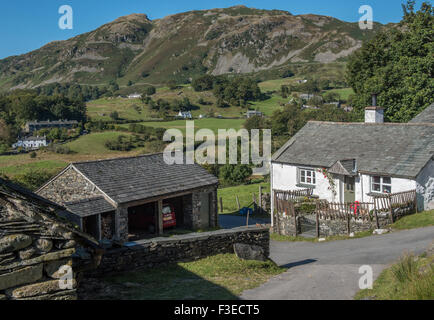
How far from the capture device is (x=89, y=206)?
18.5m

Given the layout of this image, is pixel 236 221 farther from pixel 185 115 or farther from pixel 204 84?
pixel 204 84

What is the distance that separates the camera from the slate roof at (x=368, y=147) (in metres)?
21.8

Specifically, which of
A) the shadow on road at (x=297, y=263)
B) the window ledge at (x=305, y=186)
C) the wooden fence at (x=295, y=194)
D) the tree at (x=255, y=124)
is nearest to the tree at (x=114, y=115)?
the tree at (x=255, y=124)

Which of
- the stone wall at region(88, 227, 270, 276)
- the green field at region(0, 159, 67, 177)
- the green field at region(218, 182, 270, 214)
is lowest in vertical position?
the green field at region(218, 182, 270, 214)

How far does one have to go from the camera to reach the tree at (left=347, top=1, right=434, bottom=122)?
3547cm

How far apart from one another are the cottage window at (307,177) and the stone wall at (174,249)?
12.0 m

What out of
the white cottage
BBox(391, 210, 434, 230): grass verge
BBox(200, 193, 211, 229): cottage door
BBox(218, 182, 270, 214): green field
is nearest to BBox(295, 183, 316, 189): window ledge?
the white cottage

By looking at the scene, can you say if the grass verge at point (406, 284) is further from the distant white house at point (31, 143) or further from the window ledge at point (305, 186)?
the distant white house at point (31, 143)

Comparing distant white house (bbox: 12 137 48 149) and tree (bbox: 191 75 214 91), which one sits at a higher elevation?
tree (bbox: 191 75 214 91)

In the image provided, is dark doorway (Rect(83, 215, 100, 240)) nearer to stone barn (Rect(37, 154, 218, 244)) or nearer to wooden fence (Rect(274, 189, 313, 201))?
stone barn (Rect(37, 154, 218, 244))

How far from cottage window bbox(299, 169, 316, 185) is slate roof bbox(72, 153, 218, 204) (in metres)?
5.71

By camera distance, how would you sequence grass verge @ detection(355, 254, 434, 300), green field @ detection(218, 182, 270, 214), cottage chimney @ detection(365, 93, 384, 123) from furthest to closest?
green field @ detection(218, 182, 270, 214) < cottage chimney @ detection(365, 93, 384, 123) < grass verge @ detection(355, 254, 434, 300)
